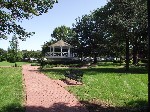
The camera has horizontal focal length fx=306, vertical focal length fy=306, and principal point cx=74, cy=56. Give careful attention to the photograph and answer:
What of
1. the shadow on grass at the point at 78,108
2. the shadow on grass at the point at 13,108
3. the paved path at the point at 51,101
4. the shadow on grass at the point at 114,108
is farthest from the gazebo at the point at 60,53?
the shadow on grass at the point at 13,108

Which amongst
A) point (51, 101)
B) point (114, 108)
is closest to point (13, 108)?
point (51, 101)

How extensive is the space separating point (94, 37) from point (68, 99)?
55.1m

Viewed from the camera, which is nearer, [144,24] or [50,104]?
[50,104]

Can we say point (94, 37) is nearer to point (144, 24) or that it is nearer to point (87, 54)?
point (87, 54)

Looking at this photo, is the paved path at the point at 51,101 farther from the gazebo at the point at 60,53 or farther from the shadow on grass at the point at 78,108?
the gazebo at the point at 60,53

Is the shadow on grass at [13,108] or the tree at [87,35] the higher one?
the tree at [87,35]

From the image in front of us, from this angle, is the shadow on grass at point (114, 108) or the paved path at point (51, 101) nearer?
the paved path at point (51, 101)

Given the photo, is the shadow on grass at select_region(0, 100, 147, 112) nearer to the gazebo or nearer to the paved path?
the paved path

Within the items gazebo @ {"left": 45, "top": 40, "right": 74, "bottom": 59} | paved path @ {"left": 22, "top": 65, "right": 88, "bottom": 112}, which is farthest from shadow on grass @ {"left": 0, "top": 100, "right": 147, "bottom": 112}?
gazebo @ {"left": 45, "top": 40, "right": 74, "bottom": 59}

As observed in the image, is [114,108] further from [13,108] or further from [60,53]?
[60,53]

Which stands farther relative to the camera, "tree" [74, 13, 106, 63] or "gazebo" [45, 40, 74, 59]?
"tree" [74, 13, 106, 63]

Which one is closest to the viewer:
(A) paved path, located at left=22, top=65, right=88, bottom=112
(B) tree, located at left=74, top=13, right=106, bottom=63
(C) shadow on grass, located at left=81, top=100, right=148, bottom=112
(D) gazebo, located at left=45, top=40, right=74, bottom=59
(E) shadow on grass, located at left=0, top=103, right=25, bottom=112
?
(E) shadow on grass, located at left=0, top=103, right=25, bottom=112

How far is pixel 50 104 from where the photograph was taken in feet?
46.3

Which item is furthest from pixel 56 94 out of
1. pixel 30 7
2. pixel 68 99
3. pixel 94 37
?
pixel 94 37
